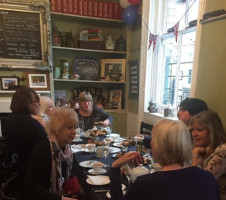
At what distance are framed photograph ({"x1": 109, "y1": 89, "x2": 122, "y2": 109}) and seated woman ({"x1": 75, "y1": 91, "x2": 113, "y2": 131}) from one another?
0.91m

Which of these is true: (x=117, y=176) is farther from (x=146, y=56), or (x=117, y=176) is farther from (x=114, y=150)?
(x=146, y=56)

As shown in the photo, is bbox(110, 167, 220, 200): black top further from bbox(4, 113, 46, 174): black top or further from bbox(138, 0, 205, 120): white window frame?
bbox(138, 0, 205, 120): white window frame

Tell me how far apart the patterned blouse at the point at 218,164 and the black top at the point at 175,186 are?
429 mm

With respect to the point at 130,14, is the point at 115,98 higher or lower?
lower

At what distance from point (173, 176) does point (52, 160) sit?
30.1 inches

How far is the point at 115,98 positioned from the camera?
13.3 ft

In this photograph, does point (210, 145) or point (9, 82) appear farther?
point (9, 82)

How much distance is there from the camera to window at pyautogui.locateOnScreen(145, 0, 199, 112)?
270 centimetres

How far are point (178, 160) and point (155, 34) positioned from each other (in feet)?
8.87

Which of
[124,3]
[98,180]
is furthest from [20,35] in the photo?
[98,180]

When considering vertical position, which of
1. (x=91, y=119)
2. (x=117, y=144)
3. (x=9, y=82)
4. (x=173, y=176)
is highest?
(x=9, y=82)

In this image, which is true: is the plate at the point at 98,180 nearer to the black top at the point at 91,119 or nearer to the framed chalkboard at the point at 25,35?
the black top at the point at 91,119

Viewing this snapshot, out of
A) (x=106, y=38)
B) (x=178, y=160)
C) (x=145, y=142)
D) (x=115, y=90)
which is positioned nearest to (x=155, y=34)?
(x=106, y=38)

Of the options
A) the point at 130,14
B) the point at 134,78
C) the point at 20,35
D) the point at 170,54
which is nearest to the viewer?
the point at 170,54
